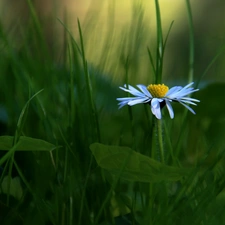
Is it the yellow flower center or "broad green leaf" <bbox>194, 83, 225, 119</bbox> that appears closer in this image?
the yellow flower center

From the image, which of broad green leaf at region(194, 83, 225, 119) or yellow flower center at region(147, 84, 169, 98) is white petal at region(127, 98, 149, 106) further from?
broad green leaf at region(194, 83, 225, 119)

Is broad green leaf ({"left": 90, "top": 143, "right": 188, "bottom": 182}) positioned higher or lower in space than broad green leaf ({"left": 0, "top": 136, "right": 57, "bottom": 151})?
lower

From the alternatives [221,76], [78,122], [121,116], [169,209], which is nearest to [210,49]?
[221,76]

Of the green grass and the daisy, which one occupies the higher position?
the daisy

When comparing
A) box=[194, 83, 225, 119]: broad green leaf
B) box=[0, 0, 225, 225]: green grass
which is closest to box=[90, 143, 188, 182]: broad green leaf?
box=[0, 0, 225, 225]: green grass

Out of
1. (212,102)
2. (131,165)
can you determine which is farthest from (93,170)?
(212,102)

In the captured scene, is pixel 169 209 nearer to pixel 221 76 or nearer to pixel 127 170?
pixel 127 170

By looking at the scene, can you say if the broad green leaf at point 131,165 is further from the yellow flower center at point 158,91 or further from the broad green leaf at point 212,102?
the broad green leaf at point 212,102

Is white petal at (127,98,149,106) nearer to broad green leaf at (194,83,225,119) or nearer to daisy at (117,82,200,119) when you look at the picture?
daisy at (117,82,200,119)
